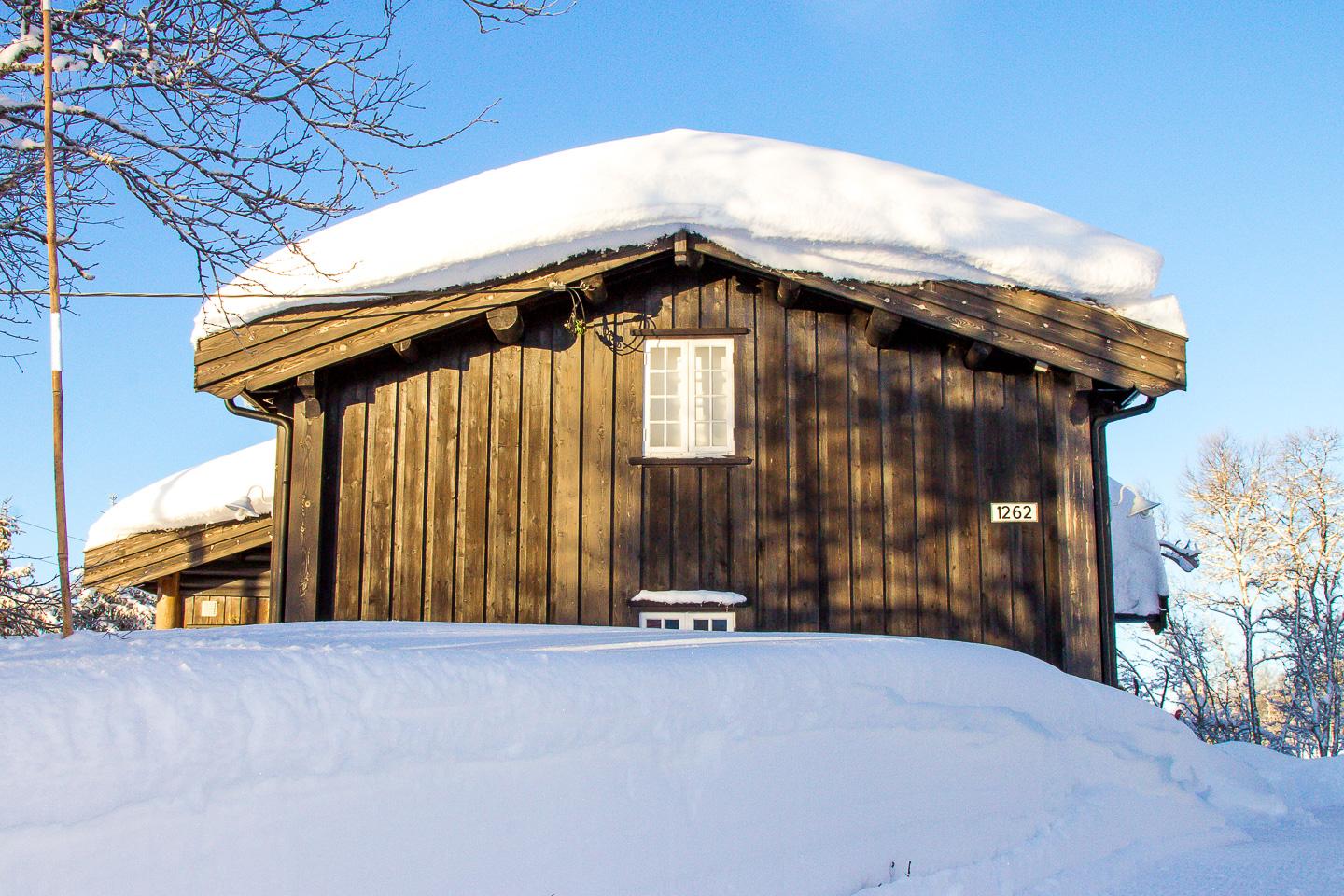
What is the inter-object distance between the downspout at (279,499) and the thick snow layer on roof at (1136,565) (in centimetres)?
925

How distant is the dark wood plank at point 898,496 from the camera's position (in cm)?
809

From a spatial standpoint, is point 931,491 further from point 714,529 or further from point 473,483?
point 473,483

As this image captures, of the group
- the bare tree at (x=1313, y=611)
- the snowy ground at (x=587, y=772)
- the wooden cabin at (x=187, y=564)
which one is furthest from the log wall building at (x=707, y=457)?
the bare tree at (x=1313, y=611)

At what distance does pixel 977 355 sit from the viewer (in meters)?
8.18

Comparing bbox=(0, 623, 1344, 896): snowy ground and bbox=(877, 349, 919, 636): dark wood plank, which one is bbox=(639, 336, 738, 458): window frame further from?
bbox=(0, 623, 1344, 896): snowy ground

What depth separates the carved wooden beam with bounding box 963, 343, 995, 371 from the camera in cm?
810

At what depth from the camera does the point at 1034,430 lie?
8.30 m

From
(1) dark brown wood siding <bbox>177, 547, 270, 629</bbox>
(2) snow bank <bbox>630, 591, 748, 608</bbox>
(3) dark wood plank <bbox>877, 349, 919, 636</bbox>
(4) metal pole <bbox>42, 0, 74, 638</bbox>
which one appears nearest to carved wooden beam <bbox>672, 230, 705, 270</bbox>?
(3) dark wood plank <bbox>877, 349, 919, 636</bbox>

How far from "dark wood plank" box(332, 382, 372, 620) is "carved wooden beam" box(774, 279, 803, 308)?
3270 millimetres

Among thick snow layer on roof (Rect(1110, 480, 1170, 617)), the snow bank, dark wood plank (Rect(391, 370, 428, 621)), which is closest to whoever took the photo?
the snow bank

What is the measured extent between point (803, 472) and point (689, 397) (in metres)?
1.06

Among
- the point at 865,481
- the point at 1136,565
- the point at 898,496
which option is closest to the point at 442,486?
the point at 865,481

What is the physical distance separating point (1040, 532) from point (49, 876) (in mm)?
7101

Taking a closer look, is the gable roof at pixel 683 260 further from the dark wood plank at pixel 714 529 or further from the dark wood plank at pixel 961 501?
the dark wood plank at pixel 714 529
